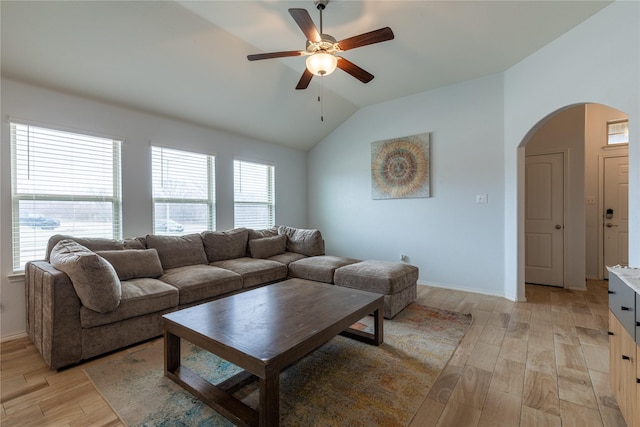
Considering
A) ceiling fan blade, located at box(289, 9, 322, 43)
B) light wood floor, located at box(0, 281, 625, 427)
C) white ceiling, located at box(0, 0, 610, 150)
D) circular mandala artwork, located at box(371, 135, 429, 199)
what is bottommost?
light wood floor, located at box(0, 281, 625, 427)

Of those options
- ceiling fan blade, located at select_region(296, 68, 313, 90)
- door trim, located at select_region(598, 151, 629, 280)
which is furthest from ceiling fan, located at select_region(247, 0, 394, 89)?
door trim, located at select_region(598, 151, 629, 280)

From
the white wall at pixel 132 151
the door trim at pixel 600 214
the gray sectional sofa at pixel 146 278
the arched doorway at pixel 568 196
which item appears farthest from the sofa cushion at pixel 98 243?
the door trim at pixel 600 214

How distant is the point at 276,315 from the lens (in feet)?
6.45

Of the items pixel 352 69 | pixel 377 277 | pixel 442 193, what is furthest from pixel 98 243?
pixel 442 193

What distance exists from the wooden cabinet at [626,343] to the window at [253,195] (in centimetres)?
442

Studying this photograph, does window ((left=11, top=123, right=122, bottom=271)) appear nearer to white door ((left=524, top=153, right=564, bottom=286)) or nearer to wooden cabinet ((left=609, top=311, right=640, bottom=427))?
wooden cabinet ((left=609, top=311, right=640, bottom=427))

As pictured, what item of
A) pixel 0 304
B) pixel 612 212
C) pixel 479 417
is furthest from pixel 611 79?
pixel 0 304

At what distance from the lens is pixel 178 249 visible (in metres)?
3.45

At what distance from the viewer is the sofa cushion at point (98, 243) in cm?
269

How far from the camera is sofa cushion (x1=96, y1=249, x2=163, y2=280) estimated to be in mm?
2723

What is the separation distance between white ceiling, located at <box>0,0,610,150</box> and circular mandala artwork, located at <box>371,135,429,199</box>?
949 millimetres

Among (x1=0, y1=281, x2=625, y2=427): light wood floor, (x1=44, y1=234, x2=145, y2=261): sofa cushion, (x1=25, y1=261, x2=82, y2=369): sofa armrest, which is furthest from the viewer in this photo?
(x1=44, y1=234, x2=145, y2=261): sofa cushion

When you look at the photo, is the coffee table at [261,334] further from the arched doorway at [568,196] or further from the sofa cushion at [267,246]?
the arched doorway at [568,196]

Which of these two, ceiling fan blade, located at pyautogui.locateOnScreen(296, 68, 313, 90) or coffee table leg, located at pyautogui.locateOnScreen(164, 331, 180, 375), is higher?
ceiling fan blade, located at pyautogui.locateOnScreen(296, 68, 313, 90)
